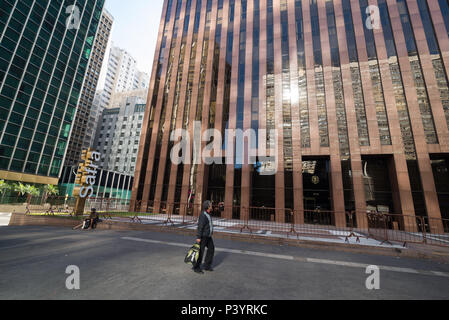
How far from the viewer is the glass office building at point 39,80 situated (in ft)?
115

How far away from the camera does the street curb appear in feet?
24.6

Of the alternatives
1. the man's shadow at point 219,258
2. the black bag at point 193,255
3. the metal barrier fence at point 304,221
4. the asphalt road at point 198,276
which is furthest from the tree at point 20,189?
the black bag at point 193,255

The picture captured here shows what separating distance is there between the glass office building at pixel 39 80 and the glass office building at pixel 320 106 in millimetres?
28676

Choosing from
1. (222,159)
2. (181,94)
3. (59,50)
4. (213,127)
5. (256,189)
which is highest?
(59,50)

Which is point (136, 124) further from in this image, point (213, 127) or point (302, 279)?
point (302, 279)

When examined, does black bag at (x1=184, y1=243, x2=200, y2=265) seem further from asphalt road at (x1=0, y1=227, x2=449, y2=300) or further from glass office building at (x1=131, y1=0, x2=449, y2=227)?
glass office building at (x1=131, y1=0, x2=449, y2=227)

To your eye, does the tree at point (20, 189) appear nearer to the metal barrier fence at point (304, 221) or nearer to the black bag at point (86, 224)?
the metal barrier fence at point (304, 221)

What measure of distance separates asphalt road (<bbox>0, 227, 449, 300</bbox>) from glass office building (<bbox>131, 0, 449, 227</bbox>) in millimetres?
11591

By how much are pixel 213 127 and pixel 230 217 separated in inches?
453

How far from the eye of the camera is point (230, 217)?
68.8 ft

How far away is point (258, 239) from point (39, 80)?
54.5 meters

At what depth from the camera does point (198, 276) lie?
4.50 meters
